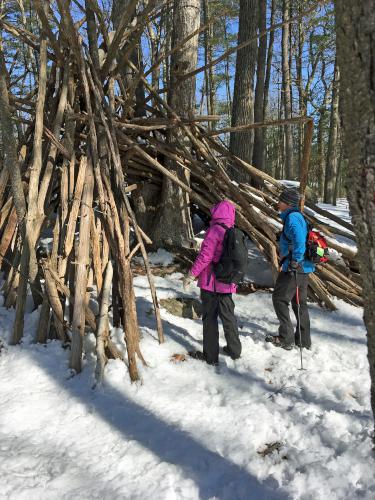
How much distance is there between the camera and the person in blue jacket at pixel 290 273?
161 inches

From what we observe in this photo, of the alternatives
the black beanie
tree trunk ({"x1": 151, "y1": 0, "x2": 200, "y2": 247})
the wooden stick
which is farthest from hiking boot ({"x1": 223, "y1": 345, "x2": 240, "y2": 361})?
tree trunk ({"x1": 151, "y1": 0, "x2": 200, "y2": 247})

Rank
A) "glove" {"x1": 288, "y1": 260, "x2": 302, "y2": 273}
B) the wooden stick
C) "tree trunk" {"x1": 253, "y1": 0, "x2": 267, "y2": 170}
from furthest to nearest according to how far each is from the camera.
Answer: "tree trunk" {"x1": 253, "y1": 0, "x2": 267, "y2": 170}
"glove" {"x1": 288, "y1": 260, "x2": 302, "y2": 273}
the wooden stick

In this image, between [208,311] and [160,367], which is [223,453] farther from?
[208,311]

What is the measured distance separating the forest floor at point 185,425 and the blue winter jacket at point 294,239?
0.96m

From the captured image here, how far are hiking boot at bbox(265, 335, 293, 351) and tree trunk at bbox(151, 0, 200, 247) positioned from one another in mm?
1980

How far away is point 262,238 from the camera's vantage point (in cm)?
515

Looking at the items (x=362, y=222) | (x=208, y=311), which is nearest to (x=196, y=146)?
(x=208, y=311)

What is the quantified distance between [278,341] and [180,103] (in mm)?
3662

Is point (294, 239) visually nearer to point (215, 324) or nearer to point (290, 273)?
point (290, 273)

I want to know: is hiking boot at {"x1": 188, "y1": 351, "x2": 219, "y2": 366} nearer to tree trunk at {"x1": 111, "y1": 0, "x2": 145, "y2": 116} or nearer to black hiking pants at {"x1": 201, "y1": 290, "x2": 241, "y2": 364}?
black hiking pants at {"x1": 201, "y1": 290, "x2": 241, "y2": 364}

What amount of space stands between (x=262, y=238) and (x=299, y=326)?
1455mm

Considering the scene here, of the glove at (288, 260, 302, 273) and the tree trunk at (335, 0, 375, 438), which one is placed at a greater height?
the tree trunk at (335, 0, 375, 438)

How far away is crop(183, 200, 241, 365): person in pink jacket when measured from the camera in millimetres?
3805

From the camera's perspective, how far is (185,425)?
112 inches
